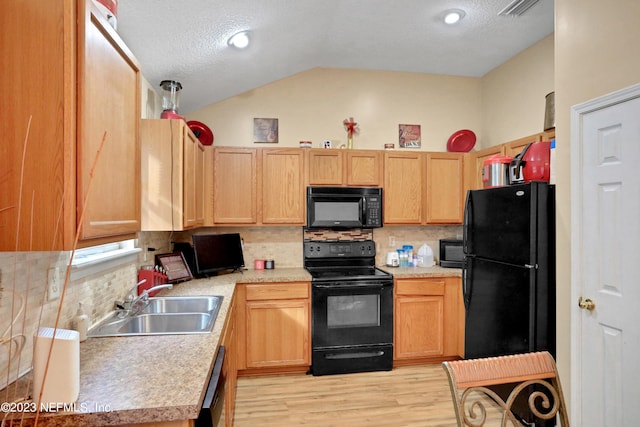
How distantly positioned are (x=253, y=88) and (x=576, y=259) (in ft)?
Answer: 10.1

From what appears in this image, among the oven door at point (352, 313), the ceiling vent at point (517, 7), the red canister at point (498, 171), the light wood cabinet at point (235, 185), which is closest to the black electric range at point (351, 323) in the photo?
the oven door at point (352, 313)

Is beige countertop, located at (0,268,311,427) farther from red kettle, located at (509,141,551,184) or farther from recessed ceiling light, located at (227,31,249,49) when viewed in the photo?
red kettle, located at (509,141,551,184)

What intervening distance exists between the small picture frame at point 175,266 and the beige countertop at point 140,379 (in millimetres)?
1178

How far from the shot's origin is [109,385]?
111 centimetres

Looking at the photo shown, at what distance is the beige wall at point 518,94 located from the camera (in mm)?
3094

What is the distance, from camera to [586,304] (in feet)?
6.16

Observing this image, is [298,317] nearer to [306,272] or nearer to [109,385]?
[306,272]

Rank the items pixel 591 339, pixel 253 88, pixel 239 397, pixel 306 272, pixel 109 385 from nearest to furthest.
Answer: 1. pixel 109 385
2. pixel 591 339
3. pixel 239 397
4. pixel 306 272
5. pixel 253 88

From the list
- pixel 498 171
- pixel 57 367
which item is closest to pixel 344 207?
pixel 498 171

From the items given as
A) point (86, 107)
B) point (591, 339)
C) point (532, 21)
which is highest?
point (532, 21)

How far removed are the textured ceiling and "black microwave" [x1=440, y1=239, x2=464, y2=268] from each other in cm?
185

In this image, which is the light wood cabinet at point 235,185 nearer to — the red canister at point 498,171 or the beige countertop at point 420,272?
the beige countertop at point 420,272

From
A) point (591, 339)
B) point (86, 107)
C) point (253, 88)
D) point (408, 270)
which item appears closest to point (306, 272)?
point (408, 270)

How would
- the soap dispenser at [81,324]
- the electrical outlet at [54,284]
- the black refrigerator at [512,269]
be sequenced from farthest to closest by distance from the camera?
1. the black refrigerator at [512,269]
2. the soap dispenser at [81,324]
3. the electrical outlet at [54,284]
